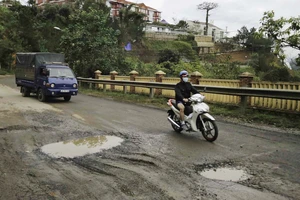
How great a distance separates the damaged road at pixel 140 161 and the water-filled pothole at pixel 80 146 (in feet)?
0.06

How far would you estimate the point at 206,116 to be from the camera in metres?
7.32

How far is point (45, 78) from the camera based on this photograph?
15.7 m

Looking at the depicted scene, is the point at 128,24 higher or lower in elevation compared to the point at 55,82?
higher

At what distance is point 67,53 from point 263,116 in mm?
22477

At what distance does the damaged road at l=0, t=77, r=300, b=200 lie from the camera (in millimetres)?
4172

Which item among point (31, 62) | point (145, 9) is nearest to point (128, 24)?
point (31, 62)

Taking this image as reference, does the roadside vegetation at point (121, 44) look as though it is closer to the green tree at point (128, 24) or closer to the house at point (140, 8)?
the green tree at point (128, 24)

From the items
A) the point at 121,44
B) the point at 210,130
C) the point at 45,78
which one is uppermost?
the point at 121,44

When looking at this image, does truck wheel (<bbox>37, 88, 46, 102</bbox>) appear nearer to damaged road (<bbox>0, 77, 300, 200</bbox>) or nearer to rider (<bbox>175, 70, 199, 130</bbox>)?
damaged road (<bbox>0, 77, 300, 200</bbox>)

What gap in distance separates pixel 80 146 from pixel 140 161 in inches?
67.3

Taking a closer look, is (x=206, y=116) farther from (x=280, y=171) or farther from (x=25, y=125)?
(x=25, y=125)

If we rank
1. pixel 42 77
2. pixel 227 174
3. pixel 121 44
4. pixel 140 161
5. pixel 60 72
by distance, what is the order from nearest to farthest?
pixel 227 174, pixel 140 161, pixel 42 77, pixel 60 72, pixel 121 44

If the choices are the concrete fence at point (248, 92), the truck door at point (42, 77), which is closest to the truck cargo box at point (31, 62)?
the truck door at point (42, 77)

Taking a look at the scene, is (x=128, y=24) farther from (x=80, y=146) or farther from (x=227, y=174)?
(x=227, y=174)
